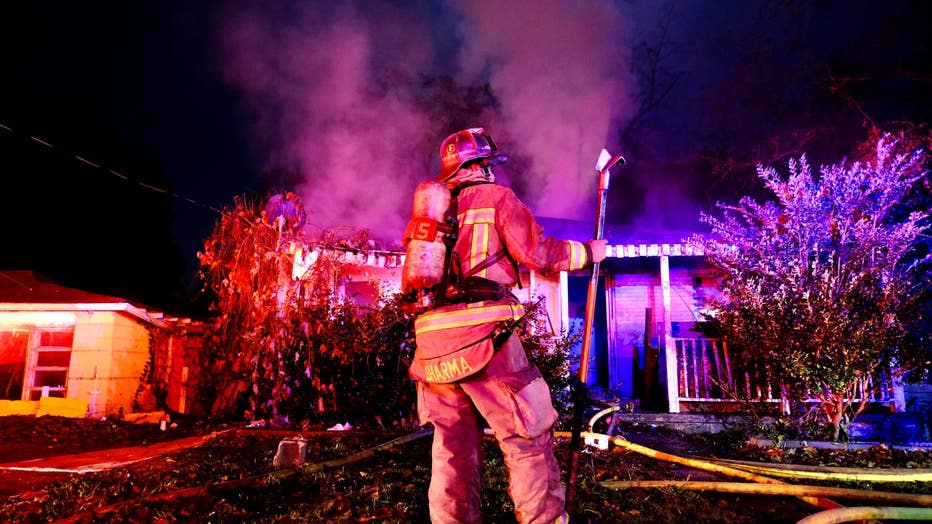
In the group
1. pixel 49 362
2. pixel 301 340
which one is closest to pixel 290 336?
pixel 301 340

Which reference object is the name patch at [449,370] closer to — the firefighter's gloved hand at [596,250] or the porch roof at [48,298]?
the firefighter's gloved hand at [596,250]

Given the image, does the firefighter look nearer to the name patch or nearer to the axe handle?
the name patch

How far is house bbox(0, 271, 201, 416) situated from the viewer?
10.0 metres

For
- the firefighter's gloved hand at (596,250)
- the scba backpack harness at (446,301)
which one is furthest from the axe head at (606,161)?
the scba backpack harness at (446,301)

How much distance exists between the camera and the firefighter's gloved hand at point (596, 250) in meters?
3.02

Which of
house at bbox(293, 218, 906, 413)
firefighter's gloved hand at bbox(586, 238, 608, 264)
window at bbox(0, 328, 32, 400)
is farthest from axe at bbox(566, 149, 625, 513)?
window at bbox(0, 328, 32, 400)

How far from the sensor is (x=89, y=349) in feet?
33.0

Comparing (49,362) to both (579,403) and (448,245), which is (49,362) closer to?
(448,245)

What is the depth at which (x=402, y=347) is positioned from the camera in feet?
23.5

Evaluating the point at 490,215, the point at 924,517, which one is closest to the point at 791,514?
the point at 924,517

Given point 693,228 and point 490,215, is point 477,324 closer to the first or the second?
point 490,215

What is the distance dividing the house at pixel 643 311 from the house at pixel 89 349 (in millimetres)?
3995

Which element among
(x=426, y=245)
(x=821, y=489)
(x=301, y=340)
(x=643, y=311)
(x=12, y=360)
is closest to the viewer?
(x=426, y=245)

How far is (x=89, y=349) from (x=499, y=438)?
10406mm
